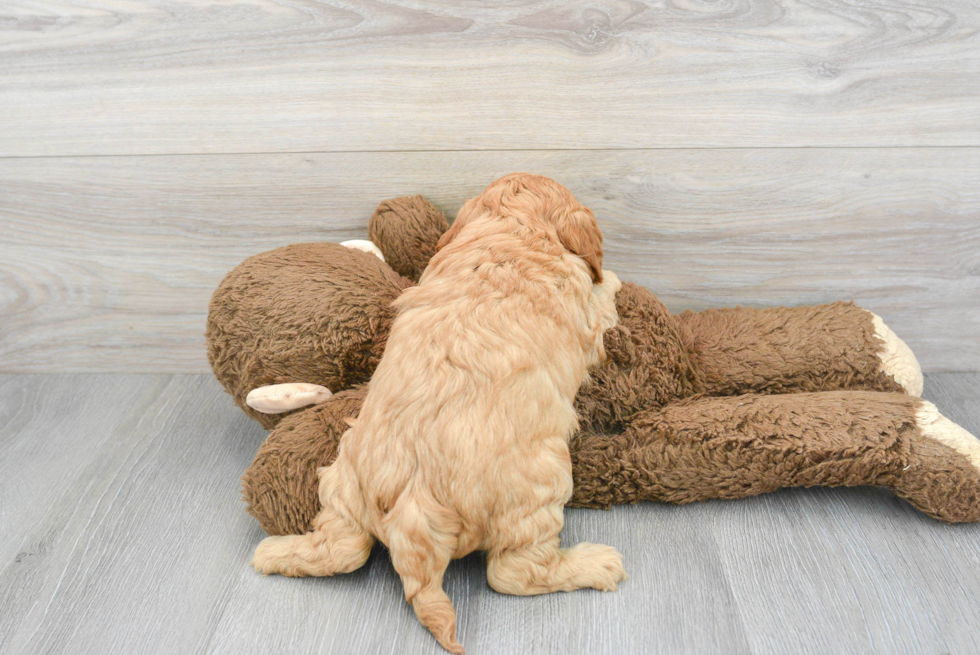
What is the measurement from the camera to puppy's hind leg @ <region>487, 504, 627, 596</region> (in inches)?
42.1

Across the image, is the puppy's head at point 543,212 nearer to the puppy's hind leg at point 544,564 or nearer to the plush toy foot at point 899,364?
the puppy's hind leg at point 544,564

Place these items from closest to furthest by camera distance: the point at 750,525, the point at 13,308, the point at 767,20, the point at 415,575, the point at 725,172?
the point at 415,575
the point at 750,525
the point at 767,20
the point at 725,172
the point at 13,308

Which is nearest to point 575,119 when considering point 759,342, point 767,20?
point 767,20

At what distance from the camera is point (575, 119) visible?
1.48 meters

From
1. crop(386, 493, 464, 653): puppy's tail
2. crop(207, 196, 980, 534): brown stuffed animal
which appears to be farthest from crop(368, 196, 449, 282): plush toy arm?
crop(386, 493, 464, 653): puppy's tail

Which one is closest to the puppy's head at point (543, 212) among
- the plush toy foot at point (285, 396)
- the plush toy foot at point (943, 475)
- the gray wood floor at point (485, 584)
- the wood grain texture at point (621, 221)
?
the wood grain texture at point (621, 221)

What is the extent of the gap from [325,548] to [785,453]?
0.79 metres

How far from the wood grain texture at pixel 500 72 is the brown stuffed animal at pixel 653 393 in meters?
0.25

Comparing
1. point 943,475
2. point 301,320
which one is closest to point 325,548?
point 301,320

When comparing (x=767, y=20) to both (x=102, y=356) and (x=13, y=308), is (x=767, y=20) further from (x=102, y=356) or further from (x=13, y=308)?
(x=13, y=308)

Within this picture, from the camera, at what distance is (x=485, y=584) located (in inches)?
45.1

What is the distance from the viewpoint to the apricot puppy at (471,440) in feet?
3.37

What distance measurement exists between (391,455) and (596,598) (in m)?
0.39

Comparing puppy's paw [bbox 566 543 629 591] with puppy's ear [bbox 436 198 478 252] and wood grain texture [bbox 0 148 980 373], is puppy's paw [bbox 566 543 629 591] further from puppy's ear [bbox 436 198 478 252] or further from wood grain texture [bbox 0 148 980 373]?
wood grain texture [bbox 0 148 980 373]
